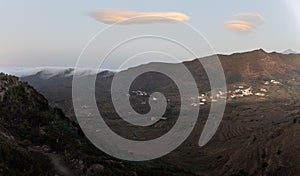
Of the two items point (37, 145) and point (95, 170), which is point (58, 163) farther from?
point (37, 145)

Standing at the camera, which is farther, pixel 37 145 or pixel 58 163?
pixel 37 145

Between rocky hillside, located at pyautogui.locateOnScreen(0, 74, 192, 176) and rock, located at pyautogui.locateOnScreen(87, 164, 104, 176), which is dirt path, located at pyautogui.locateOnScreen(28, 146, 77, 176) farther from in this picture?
rock, located at pyautogui.locateOnScreen(87, 164, 104, 176)

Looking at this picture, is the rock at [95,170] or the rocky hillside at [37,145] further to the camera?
the rock at [95,170]

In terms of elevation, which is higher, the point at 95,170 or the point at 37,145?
the point at 37,145

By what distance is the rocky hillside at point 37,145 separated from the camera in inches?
782

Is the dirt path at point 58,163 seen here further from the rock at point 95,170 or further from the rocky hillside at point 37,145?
the rock at point 95,170

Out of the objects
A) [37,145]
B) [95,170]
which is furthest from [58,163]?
[37,145]

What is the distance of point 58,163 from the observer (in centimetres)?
2191

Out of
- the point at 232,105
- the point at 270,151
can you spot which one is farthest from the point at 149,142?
the point at 232,105

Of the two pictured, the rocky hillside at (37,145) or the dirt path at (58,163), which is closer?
the rocky hillside at (37,145)

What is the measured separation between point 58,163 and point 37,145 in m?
3.95

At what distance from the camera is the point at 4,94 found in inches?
1319

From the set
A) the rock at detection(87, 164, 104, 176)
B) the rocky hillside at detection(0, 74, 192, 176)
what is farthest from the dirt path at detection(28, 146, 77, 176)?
the rock at detection(87, 164, 104, 176)

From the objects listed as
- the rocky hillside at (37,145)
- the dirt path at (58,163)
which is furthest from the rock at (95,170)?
the dirt path at (58,163)
